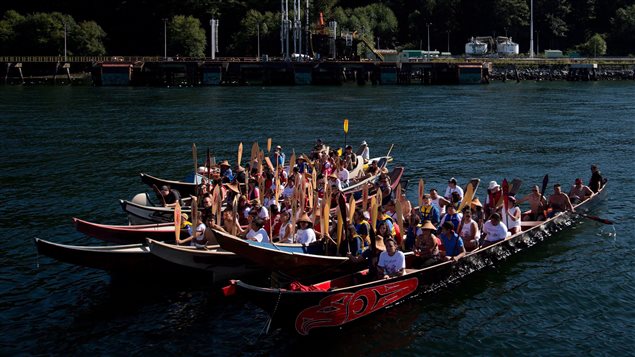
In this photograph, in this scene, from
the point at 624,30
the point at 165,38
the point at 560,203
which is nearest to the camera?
the point at 560,203

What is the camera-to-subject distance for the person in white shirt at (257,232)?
20.7m

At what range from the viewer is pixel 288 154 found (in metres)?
46.8

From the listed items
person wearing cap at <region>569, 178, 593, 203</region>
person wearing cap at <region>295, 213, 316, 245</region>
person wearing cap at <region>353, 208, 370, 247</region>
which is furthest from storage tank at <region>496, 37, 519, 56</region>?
person wearing cap at <region>295, 213, 316, 245</region>

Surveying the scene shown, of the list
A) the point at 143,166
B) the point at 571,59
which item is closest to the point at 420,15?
the point at 571,59

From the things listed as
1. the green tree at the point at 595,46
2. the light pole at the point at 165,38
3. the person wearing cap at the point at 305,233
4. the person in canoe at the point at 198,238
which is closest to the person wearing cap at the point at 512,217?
the person wearing cap at the point at 305,233

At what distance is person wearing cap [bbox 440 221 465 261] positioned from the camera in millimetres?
20938

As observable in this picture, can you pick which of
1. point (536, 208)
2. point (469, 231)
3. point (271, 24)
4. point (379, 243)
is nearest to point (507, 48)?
point (271, 24)

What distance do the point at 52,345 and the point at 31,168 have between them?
24.7 meters

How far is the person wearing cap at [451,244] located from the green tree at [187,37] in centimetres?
11950

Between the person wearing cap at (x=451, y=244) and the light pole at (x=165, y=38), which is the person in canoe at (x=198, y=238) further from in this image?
the light pole at (x=165, y=38)

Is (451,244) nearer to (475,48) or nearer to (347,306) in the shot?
(347,306)

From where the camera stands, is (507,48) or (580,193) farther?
(507,48)

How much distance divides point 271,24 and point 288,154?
99.4 metres

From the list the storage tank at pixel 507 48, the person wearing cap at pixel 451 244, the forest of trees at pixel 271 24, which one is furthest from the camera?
the storage tank at pixel 507 48
